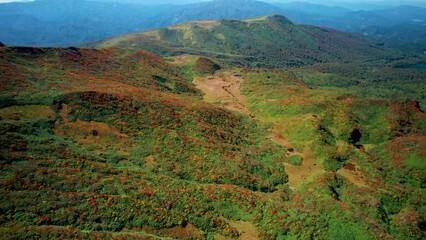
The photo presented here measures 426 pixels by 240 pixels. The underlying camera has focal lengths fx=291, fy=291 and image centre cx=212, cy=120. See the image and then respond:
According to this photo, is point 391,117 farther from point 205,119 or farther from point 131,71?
point 131,71

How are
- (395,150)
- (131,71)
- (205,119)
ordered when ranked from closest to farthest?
(395,150)
(205,119)
(131,71)

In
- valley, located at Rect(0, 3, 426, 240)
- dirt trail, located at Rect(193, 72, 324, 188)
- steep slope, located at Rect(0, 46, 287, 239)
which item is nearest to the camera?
steep slope, located at Rect(0, 46, 287, 239)

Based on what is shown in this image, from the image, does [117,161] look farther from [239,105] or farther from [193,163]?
[239,105]

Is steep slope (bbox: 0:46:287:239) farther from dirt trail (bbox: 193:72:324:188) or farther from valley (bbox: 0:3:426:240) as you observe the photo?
Answer: dirt trail (bbox: 193:72:324:188)

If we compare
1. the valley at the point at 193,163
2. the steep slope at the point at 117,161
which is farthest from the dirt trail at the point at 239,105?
the steep slope at the point at 117,161

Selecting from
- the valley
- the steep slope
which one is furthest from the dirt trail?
the steep slope

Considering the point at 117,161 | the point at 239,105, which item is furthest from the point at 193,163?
the point at 239,105

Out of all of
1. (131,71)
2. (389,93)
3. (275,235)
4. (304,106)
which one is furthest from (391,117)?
(389,93)

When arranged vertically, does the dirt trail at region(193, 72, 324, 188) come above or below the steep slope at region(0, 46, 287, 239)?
below
